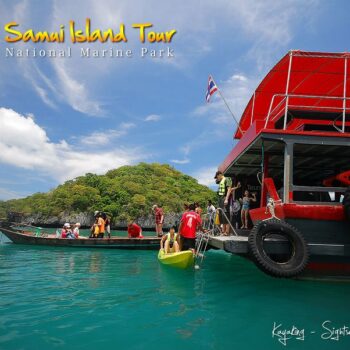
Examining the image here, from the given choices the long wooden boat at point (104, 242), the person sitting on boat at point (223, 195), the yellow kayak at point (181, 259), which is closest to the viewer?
the yellow kayak at point (181, 259)

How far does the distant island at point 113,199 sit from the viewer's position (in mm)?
68188

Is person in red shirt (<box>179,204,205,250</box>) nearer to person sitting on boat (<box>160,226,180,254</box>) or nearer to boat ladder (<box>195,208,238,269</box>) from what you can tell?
boat ladder (<box>195,208,238,269</box>)

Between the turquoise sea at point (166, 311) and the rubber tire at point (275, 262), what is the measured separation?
649 mm

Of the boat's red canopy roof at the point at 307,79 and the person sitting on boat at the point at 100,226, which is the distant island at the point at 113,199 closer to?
the person sitting on boat at the point at 100,226

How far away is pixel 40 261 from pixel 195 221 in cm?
682

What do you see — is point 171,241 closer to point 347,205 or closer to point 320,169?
point 320,169

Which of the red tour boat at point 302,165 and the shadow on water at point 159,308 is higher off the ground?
the red tour boat at point 302,165

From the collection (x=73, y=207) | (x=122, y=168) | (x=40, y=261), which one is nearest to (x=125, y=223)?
(x=73, y=207)

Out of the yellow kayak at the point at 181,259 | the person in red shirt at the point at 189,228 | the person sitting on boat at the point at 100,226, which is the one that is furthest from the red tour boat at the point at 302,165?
→ the person sitting on boat at the point at 100,226

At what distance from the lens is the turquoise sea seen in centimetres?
452

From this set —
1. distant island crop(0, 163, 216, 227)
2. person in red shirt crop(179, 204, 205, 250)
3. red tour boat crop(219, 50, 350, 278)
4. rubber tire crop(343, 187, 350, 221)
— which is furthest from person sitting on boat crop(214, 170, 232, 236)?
distant island crop(0, 163, 216, 227)

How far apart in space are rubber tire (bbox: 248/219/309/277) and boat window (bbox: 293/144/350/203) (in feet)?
3.11

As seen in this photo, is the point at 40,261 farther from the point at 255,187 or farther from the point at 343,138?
the point at 343,138

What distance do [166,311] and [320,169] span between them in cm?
838
